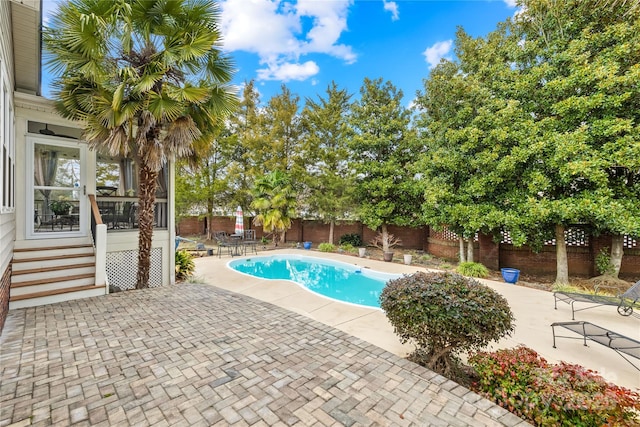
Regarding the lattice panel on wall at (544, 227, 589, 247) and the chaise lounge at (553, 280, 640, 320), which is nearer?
the chaise lounge at (553, 280, 640, 320)

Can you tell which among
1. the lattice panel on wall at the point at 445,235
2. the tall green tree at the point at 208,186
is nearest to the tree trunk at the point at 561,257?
the lattice panel on wall at the point at 445,235

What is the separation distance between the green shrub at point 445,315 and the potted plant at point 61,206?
27.1ft

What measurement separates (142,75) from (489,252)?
13.1 metres

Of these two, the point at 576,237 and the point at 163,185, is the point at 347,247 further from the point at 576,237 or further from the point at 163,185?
the point at 163,185

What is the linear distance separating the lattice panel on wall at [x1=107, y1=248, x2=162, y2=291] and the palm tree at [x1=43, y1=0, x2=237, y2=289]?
0.99 metres

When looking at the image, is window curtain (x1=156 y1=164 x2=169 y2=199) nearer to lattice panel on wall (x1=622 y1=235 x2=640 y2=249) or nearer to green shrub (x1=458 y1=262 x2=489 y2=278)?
green shrub (x1=458 y1=262 x2=489 y2=278)

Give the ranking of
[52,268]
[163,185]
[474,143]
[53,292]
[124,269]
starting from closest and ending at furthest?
[53,292] → [52,268] → [124,269] → [163,185] → [474,143]

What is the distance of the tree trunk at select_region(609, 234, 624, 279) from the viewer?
348 inches

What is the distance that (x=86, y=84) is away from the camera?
20.1 ft

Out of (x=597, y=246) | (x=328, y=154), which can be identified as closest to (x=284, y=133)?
(x=328, y=154)

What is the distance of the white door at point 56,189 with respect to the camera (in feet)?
21.3

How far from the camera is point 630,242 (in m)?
9.28

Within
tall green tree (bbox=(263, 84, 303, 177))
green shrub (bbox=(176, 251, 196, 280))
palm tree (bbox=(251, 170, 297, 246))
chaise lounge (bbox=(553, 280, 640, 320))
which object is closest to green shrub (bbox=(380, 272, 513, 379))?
chaise lounge (bbox=(553, 280, 640, 320))

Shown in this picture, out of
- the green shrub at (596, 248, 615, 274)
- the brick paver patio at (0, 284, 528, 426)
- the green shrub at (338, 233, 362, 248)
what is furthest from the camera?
the green shrub at (338, 233, 362, 248)
